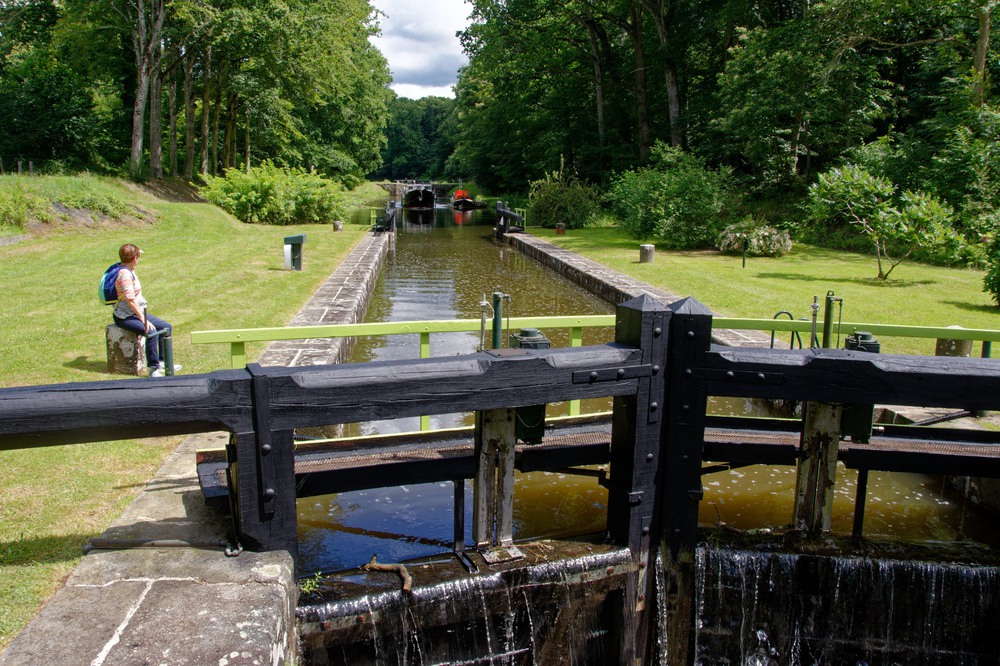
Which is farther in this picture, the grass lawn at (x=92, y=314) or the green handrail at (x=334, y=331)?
Answer: the green handrail at (x=334, y=331)

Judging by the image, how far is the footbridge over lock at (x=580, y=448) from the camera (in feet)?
10.6

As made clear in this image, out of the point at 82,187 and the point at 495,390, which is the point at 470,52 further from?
the point at 495,390

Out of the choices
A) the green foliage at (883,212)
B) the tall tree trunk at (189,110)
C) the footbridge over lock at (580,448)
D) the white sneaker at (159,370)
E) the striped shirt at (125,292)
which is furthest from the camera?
the tall tree trunk at (189,110)

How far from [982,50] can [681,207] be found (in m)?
8.39

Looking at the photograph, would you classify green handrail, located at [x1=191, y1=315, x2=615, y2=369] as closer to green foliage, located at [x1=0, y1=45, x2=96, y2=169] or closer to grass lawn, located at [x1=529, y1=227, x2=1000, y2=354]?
grass lawn, located at [x1=529, y1=227, x2=1000, y2=354]

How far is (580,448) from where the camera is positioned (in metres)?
4.63

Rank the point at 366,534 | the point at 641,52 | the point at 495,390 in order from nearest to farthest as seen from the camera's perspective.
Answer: the point at 495,390 → the point at 366,534 → the point at 641,52

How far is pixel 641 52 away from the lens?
1277 inches

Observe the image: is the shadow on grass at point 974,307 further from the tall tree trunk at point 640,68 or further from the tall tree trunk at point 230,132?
the tall tree trunk at point 230,132

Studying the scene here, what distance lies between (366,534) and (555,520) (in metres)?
1.32

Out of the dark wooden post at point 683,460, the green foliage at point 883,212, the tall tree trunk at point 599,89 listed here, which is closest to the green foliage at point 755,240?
the green foliage at point 883,212

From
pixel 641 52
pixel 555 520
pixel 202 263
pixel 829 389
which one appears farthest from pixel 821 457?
pixel 641 52

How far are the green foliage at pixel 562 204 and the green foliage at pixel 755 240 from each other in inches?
414

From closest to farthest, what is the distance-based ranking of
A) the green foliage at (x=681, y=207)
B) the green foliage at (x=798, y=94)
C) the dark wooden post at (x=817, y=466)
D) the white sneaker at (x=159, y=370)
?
the dark wooden post at (x=817, y=466), the white sneaker at (x=159, y=370), the green foliage at (x=681, y=207), the green foliage at (x=798, y=94)
